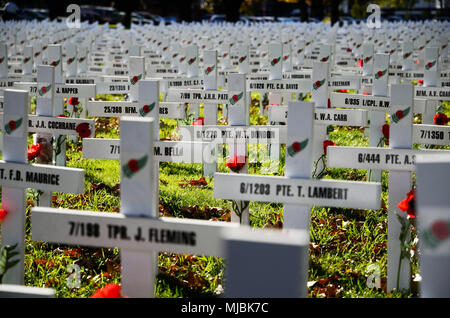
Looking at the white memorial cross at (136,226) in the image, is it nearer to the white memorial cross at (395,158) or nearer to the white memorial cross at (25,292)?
the white memorial cross at (25,292)

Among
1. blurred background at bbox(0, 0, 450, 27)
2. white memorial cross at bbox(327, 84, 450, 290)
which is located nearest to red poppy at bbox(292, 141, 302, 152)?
white memorial cross at bbox(327, 84, 450, 290)

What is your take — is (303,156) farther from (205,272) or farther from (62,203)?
(62,203)

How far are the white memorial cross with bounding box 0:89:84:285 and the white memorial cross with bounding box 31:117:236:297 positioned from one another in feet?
1.77

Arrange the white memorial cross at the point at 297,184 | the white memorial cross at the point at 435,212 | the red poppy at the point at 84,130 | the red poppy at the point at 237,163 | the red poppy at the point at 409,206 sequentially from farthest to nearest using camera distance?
the red poppy at the point at 84,130 < the red poppy at the point at 237,163 < the red poppy at the point at 409,206 < the white memorial cross at the point at 297,184 < the white memorial cross at the point at 435,212

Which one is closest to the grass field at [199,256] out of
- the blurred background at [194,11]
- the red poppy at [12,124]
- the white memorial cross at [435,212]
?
the red poppy at [12,124]

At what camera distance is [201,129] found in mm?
5141

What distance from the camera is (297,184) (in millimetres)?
3389

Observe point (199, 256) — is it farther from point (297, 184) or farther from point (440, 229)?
point (440, 229)

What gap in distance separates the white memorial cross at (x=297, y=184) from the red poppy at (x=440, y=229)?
98 centimetres

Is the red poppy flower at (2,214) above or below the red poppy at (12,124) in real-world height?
below

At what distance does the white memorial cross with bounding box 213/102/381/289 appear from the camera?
10.9ft

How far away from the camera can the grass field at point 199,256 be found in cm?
429

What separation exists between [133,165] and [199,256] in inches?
79.5
